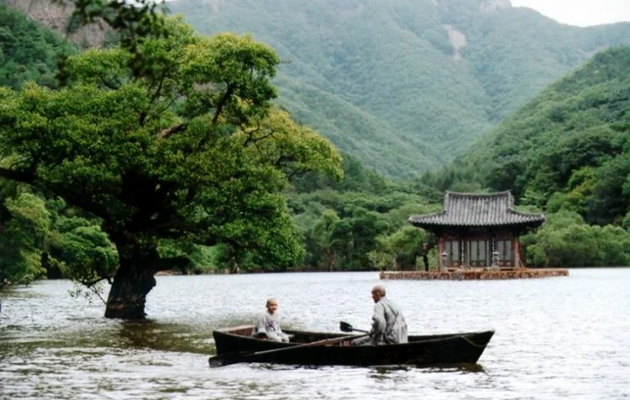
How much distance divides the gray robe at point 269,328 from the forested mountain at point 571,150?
8672cm

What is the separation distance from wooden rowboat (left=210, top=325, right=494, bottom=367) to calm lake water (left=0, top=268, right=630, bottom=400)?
0.25 m

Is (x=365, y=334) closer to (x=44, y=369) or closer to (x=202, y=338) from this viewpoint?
(x=44, y=369)

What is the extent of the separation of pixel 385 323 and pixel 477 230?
57703 mm

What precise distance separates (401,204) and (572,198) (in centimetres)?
2157

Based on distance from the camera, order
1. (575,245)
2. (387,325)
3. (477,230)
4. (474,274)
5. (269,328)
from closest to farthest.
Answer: (387,325) → (269,328) → (474,274) → (477,230) → (575,245)

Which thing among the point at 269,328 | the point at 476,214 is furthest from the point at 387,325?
the point at 476,214

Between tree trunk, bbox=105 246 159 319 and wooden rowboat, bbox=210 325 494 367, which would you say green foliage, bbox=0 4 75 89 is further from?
wooden rowboat, bbox=210 325 494 367

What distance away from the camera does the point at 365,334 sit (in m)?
19.8

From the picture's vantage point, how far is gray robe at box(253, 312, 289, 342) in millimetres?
20500

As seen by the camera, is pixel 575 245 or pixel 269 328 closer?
pixel 269 328

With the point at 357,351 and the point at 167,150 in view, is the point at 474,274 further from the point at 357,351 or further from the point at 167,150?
the point at 357,351

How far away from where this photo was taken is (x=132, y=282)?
32.2 metres

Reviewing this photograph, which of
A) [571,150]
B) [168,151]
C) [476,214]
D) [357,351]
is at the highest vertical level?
[571,150]

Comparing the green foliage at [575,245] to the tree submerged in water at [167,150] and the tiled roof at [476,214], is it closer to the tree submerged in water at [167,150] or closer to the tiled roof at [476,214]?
the tiled roof at [476,214]
